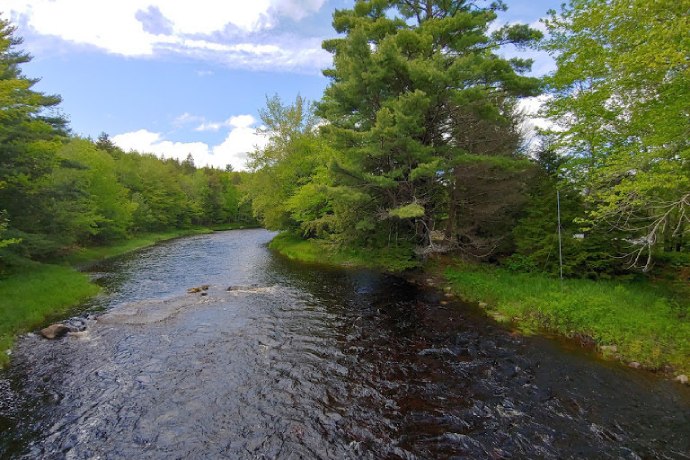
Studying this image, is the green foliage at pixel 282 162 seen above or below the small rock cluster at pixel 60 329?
above

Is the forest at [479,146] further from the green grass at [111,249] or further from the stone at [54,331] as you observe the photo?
the stone at [54,331]

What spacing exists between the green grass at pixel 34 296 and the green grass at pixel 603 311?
16426 mm

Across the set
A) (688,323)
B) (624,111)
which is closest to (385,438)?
(688,323)

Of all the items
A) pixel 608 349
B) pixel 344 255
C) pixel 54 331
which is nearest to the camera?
pixel 608 349

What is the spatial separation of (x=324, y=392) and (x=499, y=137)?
53.7ft

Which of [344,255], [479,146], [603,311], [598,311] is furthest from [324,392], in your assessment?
[344,255]

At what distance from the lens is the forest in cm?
1024

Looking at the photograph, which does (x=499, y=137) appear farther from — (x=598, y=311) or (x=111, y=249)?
(x=111, y=249)

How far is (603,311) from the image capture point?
10.9m

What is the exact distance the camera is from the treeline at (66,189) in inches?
613

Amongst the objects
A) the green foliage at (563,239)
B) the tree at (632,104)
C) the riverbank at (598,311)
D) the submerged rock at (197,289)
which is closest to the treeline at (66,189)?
the submerged rock at (197,289)

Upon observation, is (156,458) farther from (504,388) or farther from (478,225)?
(478,225)

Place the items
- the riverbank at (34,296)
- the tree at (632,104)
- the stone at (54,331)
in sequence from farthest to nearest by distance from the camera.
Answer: the riverbank at (34,296) → the stone at (54,331) → the tree at (632,104)

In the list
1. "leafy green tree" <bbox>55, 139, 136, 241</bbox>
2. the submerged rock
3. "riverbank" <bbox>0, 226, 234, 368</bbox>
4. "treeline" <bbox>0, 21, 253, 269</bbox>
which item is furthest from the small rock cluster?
"leafy green tree" <bbox>55, 139, 136, 241</bbox>
